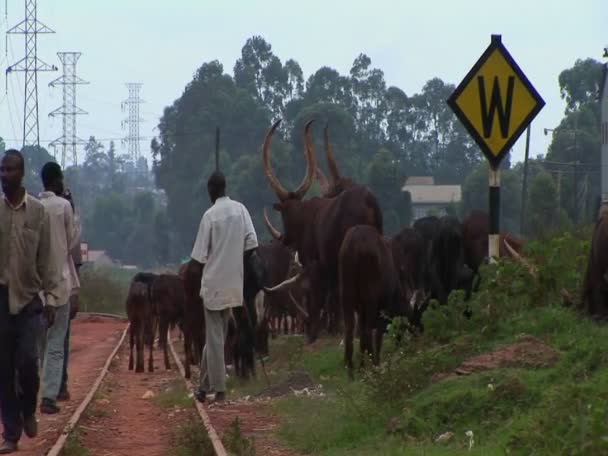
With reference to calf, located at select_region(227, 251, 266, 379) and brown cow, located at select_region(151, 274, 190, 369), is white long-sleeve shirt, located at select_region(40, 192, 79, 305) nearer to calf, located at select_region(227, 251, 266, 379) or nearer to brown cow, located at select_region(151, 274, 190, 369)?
calf, located at select_region(227, 251, 266, 379)

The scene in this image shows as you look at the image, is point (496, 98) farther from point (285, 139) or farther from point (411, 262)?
point (285, 139)

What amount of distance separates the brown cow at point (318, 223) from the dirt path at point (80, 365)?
340cm

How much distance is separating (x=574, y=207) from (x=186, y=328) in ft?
166

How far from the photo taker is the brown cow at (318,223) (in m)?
19.9

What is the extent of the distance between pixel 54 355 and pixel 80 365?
12415 millimetres

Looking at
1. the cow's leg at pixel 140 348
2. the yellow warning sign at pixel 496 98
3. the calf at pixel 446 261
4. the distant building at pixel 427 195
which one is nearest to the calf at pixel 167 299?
the cow's leg at pixel 140 348

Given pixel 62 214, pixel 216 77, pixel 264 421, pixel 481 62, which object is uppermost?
pixel 216 77

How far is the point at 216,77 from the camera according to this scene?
116812 mm

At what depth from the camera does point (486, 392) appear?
11.8 m

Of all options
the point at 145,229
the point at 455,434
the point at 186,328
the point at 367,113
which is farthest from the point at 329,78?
the point at 455,434

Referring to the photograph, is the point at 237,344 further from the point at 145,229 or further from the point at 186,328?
the point at 145,229

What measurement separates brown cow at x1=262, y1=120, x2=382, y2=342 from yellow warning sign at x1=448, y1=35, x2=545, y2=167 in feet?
19.6

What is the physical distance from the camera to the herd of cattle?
16.0 meters

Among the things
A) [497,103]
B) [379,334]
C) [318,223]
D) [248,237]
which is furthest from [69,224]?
[318,223]
